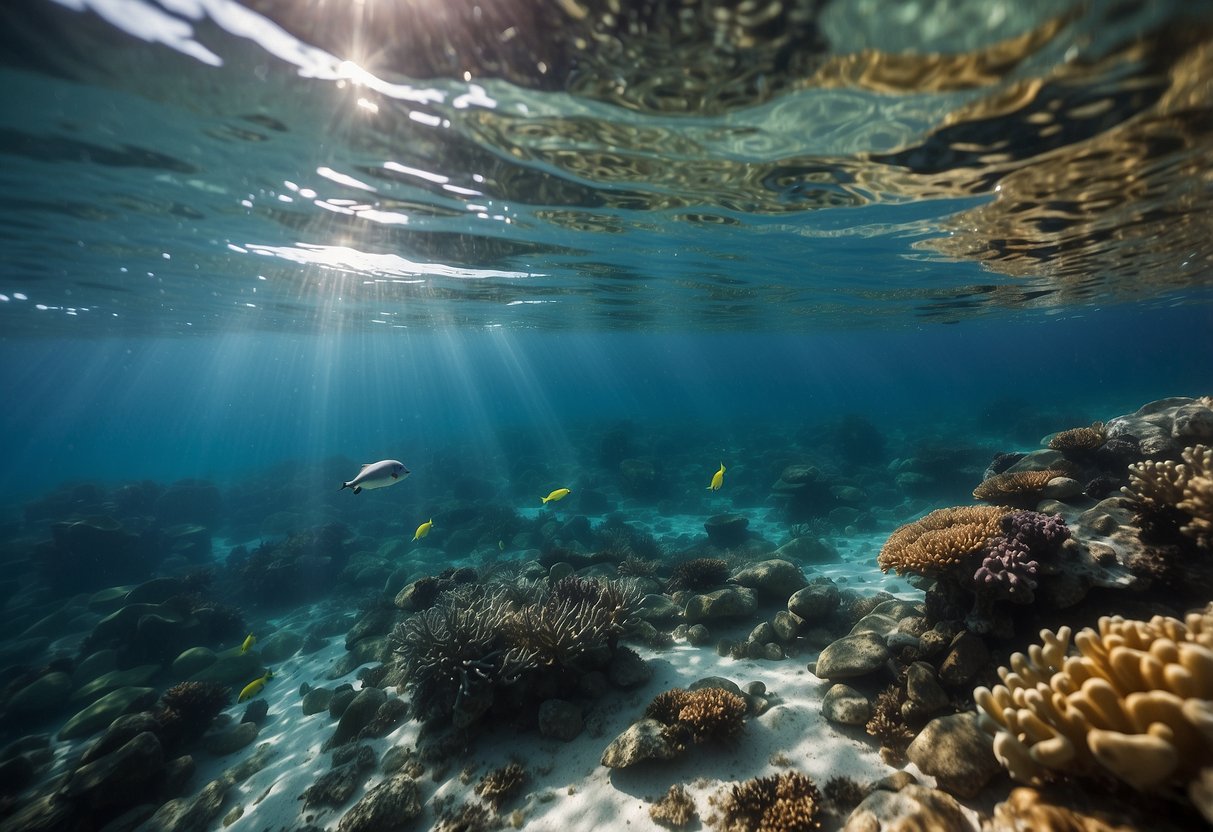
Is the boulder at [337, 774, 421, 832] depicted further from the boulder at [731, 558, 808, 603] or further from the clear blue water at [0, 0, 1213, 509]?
the clear blue water at [0, 0, 1213, 509]

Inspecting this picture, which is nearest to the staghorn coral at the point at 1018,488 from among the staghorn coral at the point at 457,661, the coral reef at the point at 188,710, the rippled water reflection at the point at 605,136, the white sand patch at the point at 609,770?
the white sand patch at the point at 609,770

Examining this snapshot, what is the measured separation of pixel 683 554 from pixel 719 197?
33.4ft

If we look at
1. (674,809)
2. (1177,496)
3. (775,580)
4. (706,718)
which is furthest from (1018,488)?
(674,809)

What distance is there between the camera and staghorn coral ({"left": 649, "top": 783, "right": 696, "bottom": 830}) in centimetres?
445

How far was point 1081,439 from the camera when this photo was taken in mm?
7508

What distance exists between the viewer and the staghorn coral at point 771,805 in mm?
4051

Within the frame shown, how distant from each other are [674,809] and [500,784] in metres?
2.01

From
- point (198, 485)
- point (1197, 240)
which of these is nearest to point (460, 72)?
point (1197, 240)

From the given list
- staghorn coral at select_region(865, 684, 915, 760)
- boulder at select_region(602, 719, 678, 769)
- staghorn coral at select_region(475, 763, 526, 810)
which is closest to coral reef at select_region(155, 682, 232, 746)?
staghorn coral at select_region(475, 763, 526, 810)

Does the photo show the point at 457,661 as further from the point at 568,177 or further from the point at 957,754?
the point at 568,177

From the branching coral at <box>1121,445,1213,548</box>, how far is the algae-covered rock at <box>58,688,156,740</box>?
52.4ft

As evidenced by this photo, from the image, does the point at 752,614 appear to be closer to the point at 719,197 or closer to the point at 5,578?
the point at 719,197

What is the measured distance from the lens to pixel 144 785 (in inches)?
A: 269

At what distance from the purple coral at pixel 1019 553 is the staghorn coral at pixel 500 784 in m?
5.42
